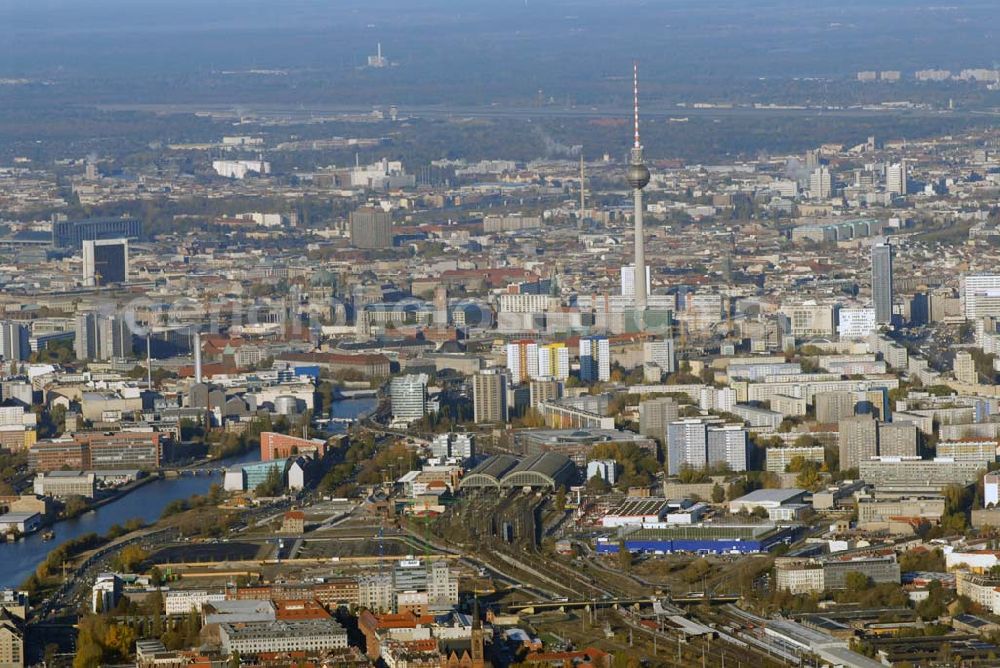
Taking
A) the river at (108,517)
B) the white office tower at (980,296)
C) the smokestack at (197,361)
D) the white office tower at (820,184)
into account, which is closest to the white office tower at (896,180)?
the white office tower at (820,184)

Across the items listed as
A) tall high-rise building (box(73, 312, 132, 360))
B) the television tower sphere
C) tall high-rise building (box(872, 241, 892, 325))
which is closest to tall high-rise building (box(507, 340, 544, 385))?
tall high-rise building (box(872, 241, 892, 325))

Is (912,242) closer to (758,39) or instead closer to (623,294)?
(623,294)

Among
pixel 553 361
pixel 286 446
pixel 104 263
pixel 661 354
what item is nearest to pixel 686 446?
pixel 286 446

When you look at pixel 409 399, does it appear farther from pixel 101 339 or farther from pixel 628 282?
pixel 628 282

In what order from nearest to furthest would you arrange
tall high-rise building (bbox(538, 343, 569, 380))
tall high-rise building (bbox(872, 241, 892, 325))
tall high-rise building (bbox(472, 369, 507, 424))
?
tall high-rise building (bbox(472, 369, 507, 424)) < tall high-rise building (bbox(538, 343, 569, 380)) < tall high-rise building (bbox(872, 241, 892, 325))

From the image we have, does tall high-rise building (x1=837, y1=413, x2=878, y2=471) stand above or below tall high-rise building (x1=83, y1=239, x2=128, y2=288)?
below

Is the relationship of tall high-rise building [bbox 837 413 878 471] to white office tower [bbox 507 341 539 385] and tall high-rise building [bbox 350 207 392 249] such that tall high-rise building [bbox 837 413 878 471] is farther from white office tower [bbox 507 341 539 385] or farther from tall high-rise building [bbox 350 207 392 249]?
tall high-rise building [bbox 350 207 392 249]
